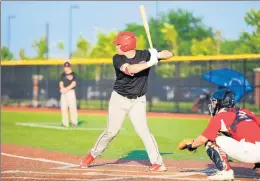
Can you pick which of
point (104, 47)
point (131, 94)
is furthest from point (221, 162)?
point (104, 47)

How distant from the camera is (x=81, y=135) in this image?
17.2m

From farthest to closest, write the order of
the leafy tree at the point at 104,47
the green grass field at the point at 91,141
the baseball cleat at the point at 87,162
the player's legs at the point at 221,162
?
the leafy tree at the point at 104,47 < the green grass field at the point at 91,141 < the baseball cleat at the point at 87,162 < the player's legs at the point at 221,162

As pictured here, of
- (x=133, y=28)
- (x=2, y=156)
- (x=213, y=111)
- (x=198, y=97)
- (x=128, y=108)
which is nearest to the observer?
(x=213, y=111)

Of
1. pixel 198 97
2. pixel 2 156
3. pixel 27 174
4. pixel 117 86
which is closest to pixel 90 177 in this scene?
pixel 27 174

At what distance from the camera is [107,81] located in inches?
1401

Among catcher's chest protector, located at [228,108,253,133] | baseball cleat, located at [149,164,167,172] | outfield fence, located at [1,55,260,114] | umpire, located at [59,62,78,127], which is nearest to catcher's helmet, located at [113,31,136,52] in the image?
baseball cleat, located at [149,164,167,172]

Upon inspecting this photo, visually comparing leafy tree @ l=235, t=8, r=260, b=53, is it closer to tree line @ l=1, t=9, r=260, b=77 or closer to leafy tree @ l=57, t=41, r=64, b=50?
tree line @ l=1, t=9, r=260, b=77

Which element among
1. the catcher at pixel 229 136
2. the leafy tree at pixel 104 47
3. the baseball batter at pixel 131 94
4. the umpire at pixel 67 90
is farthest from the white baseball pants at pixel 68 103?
the leafy tree at pixel 104 47

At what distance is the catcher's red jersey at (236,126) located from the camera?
7.38 m

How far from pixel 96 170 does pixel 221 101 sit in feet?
8.71

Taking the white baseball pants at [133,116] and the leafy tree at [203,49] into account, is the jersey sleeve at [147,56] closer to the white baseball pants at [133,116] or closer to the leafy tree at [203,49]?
the white baseball pants at [133,116]

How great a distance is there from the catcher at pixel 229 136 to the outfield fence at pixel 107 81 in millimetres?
20119

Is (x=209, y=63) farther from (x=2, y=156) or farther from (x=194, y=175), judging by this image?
(x=194, y=175)

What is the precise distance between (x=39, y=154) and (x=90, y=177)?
3859 millimetres
